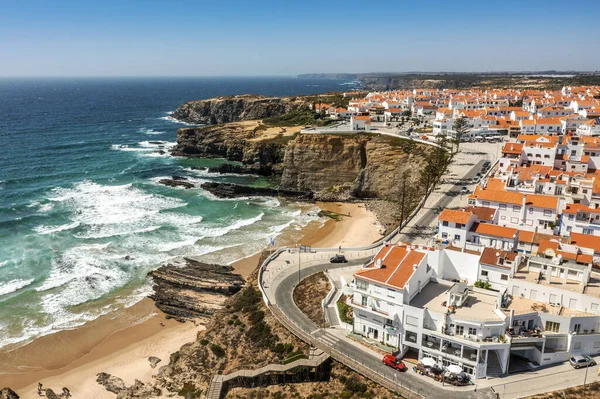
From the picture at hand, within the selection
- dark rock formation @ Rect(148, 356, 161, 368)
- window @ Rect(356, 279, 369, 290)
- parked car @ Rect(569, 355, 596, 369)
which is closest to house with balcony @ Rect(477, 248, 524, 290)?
parked car @ Rect(569, 355, 596, 369)

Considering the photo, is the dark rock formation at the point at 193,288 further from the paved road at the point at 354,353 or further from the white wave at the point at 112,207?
the white wave at the point at 112,207

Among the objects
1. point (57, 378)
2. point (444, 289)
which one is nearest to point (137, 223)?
point (57, 378)

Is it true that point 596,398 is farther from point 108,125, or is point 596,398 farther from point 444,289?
point 108,125

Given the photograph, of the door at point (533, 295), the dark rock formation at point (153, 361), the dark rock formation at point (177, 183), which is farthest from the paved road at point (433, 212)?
the dark rock formation at point (177, 183)

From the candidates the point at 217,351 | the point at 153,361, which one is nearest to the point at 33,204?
the point at 153,361

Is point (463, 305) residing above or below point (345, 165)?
below

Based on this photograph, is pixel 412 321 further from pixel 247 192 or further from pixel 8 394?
pixel 247 192
